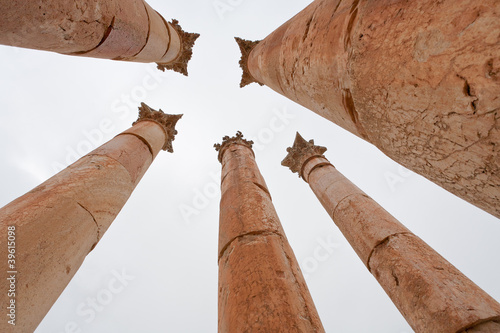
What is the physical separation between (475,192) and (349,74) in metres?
1.38

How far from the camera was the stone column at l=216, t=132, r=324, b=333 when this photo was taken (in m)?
2.54

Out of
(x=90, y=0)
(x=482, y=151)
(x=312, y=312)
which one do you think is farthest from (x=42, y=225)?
(x=482, y=151)

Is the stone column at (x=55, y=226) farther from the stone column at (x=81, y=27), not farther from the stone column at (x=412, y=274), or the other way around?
the stone column at (x=412, y=274)

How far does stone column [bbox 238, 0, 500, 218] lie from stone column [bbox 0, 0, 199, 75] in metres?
2.97

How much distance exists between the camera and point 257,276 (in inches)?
119

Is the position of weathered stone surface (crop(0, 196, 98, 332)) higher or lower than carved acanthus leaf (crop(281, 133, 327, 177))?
lower

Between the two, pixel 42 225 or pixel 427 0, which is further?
pixel 42 225

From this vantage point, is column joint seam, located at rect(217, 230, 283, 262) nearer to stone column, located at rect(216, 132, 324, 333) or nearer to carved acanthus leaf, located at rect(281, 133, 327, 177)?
stone column, located at rect(216, 132, 324, 333)

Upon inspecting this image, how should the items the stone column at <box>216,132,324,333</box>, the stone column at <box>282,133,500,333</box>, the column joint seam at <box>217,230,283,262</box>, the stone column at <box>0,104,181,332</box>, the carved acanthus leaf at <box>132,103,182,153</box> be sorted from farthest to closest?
the carved acanthus leaf at <box>132,103,182,153</box> → the column joint seam at <box>217,230,283,262</box> → the stone column at <box>282,133,500,333</box> → the stone column at <box>0,104,181,332</box> → the stone column at <box>216,132,324,333</box>

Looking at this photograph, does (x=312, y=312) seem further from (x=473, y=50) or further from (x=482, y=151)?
(x=473, y=50)

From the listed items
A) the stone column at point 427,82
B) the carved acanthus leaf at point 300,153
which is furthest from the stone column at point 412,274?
the carved acanthus leaf at point 300,153

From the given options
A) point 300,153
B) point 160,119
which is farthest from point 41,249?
point 300,153

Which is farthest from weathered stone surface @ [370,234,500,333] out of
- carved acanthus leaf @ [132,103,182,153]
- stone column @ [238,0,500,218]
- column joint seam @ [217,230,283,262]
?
carved acanthus leaf @ [132,103,182,153]

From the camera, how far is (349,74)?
2.44 meters
